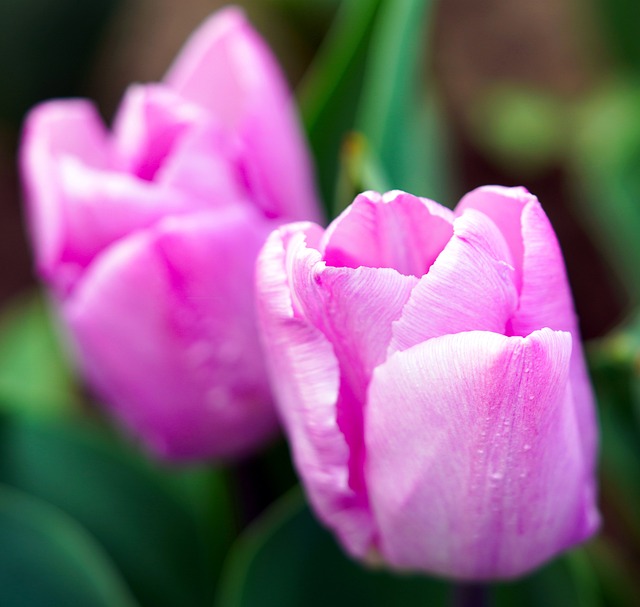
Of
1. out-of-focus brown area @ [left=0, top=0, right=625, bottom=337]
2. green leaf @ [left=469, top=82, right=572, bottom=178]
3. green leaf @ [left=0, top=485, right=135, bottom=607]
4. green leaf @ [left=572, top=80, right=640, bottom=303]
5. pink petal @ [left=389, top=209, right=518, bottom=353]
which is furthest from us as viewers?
green leaf @ [left=469, top=82, right=572, bottom=178]

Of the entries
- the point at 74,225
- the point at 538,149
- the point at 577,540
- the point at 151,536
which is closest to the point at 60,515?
the point at 151,536

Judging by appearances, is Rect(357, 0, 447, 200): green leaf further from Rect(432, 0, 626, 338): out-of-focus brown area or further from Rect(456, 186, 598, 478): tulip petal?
Rect(432, 0, 626, 338): out-of-focus brown area

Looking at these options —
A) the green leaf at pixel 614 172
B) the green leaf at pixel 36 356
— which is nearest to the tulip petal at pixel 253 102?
the green leaf at pixel 614 172

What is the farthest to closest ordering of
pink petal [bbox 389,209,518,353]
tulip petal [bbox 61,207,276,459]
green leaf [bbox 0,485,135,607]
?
green leaf [bbox 0,485,135,607]
tulip petal [bbox 61,207,276,459]
pink petal [bbox 389,209,518,353]

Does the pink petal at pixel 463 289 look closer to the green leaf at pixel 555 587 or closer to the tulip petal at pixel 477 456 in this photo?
the tulip petal at pixel 477 456

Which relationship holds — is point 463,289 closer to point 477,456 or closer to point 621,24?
point 477,456

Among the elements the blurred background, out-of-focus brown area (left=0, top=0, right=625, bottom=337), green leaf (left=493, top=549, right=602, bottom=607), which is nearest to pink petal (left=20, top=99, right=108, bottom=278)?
the blurred background

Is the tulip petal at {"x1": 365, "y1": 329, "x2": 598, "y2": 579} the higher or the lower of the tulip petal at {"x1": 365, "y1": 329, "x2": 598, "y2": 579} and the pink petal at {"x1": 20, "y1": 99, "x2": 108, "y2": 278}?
the lower

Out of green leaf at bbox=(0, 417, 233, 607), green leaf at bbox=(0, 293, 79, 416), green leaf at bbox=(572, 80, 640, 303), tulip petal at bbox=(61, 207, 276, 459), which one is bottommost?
green leaf at bbox=(0, 293, 79, 416)
